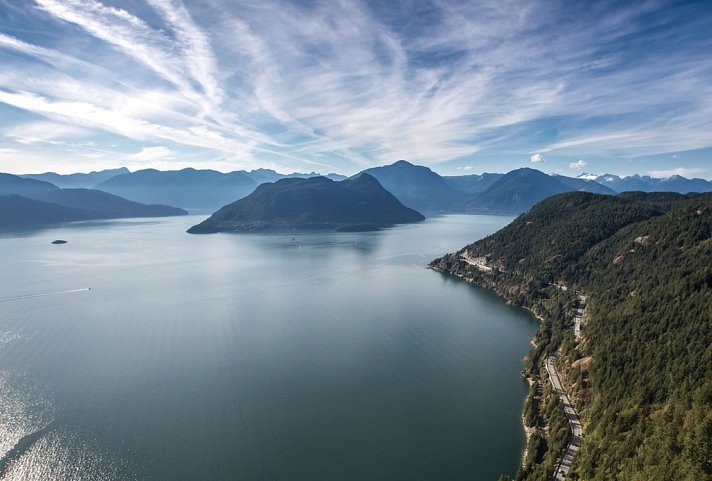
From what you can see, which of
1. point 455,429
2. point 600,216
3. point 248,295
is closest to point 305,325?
point 248,295

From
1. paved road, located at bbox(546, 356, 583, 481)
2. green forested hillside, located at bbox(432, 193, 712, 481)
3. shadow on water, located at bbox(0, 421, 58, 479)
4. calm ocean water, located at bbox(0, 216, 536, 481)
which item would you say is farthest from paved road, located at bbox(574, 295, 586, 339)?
shadow on water, located at bbox(0, 421, 58, 479)

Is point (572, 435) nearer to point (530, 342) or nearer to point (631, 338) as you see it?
point (631, 338)

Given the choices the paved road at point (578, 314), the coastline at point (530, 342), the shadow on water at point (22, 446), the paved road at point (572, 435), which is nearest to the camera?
the paved road at point (572, 435)

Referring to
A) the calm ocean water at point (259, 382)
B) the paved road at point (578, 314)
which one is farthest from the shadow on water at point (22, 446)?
the paved road at point (578, 314)

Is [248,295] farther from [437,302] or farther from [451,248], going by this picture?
[451,248]

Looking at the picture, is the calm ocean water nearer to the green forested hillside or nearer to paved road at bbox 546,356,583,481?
paved road at bbox 546,356,583,481

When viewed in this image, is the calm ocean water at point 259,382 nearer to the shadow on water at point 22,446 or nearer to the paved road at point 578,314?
the shadow on water at point 22,446

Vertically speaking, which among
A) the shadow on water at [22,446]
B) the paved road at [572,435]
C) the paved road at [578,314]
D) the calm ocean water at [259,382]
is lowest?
the shadow on water at [22,446]
